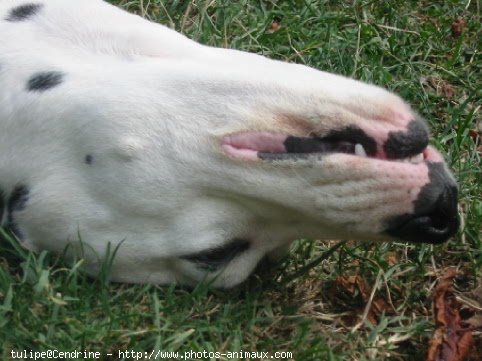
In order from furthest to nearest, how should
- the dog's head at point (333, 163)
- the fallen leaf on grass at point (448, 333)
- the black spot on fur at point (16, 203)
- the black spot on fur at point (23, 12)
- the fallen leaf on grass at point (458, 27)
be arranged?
the fallen leaf on grass at point (458, 27) → the black spot on fur at point (23, 12) → the fallen leaf on grass at point (448, 333) → the black spot on fur at point (16, 203) → the dog's head at point (333, 163)

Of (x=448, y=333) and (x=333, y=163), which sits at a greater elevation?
(x=333, y=163)

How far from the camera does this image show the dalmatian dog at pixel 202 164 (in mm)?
2910

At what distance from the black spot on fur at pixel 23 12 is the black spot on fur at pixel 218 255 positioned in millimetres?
1164

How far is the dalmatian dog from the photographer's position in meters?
2.91

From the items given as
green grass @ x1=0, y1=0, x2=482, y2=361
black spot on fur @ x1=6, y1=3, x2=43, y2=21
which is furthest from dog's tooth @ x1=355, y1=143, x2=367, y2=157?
black spot on fur @ x1=6, y1=3, x2=43, y2=21

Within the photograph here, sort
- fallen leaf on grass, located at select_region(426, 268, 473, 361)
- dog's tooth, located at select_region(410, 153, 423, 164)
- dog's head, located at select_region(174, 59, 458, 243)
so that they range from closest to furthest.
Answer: dog's head, located at select_region(174, 59, 458, 243), dog's tooth, located at select_region(410, 153, 423, 164), fallen leaf on grass, located at select_region(426, 268, 473, 361)

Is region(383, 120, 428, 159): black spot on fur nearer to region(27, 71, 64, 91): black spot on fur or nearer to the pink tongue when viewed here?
the pink tongue

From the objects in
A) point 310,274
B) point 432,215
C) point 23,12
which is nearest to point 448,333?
point 310,274

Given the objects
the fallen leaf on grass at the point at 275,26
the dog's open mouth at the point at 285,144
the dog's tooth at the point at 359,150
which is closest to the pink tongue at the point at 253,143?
the dog's open mouth at the point at 285,144

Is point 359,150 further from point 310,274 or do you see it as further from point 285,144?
point 310,274

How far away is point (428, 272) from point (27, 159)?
171 centimetres

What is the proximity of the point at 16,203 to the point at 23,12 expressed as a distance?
32.1 inches

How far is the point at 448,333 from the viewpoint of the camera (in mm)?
3455

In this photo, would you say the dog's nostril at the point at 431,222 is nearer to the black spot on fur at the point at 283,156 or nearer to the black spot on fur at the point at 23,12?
the black spot on fur at the point at 283,156
